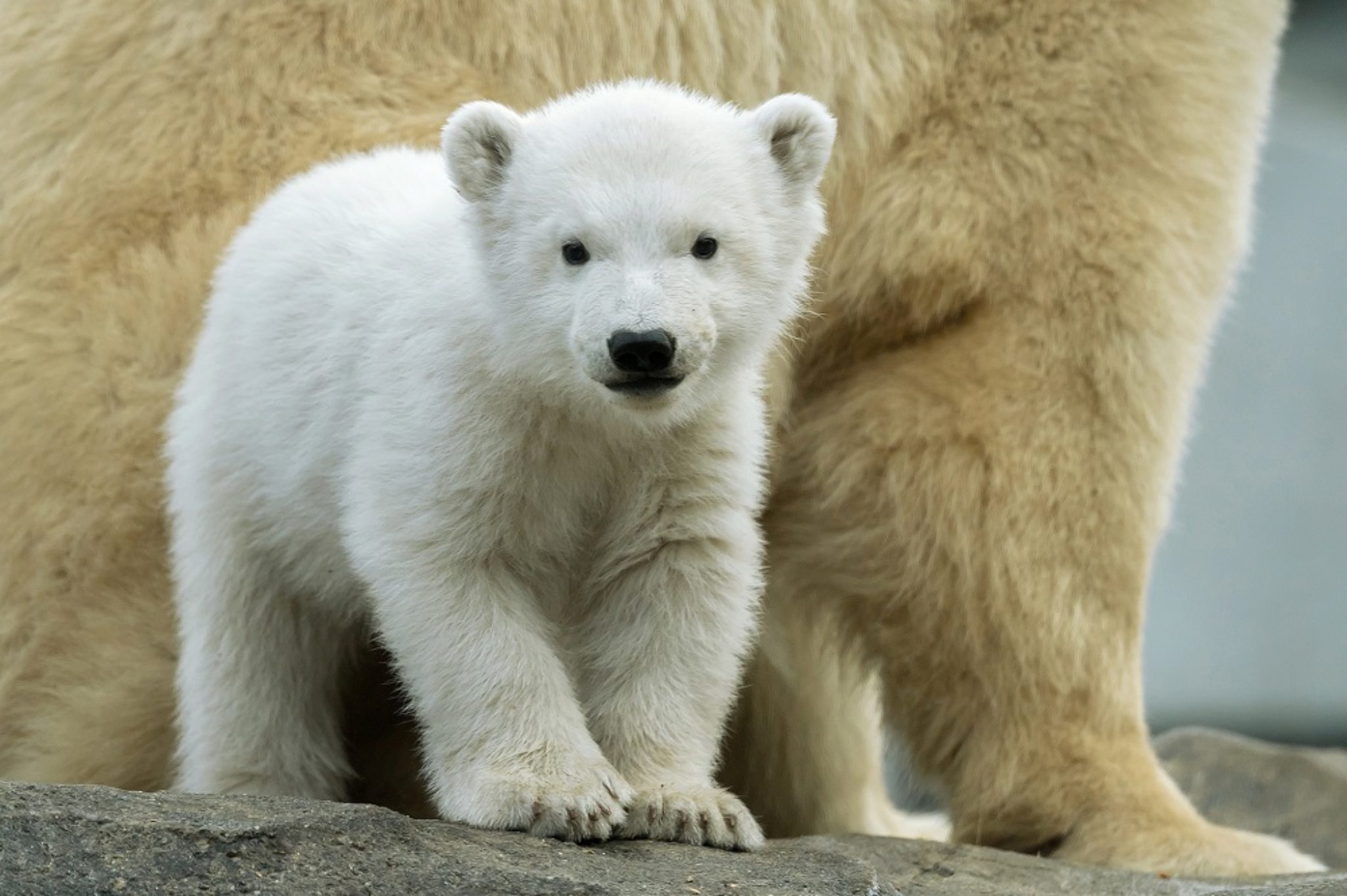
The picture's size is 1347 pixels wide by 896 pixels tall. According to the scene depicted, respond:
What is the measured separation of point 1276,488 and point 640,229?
22.7 ft

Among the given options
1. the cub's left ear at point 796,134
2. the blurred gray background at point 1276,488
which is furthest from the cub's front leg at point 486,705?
the blurred gray background at point 1276,488

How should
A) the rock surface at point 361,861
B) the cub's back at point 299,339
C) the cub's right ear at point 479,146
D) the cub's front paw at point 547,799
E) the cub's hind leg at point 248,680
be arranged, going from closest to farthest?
the rock surface at point 361,861
the cub's front paw at point 547,799
the cub's right ear at point 479,146
the cub's back at point 299,339
the cub's hind leg at point 248,680

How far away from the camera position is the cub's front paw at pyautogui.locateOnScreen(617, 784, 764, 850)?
3037 mm

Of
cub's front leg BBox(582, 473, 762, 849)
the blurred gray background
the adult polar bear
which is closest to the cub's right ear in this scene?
cub's front leg BBox(582, 473, 762, 849)

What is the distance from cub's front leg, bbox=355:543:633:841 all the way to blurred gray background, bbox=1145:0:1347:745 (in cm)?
651

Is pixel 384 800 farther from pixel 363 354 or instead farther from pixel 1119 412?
pixel 1119 412

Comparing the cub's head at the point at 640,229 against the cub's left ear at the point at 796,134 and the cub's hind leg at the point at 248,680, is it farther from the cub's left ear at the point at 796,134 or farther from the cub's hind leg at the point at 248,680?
the cub's hind leg at the point at 248,680

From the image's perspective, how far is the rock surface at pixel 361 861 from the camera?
99.0 inches

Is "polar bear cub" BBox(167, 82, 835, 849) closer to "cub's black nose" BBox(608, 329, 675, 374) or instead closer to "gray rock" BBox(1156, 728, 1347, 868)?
"cub's black nose" BBox(608, 329, 675, 374)

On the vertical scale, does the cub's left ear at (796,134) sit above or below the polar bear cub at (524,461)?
above

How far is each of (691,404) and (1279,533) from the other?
669 cm

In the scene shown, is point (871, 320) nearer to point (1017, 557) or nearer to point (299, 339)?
point (1017, 557)

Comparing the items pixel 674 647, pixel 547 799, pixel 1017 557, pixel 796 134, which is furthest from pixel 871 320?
pixel 547 799

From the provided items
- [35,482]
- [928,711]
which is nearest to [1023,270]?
[928,711]
